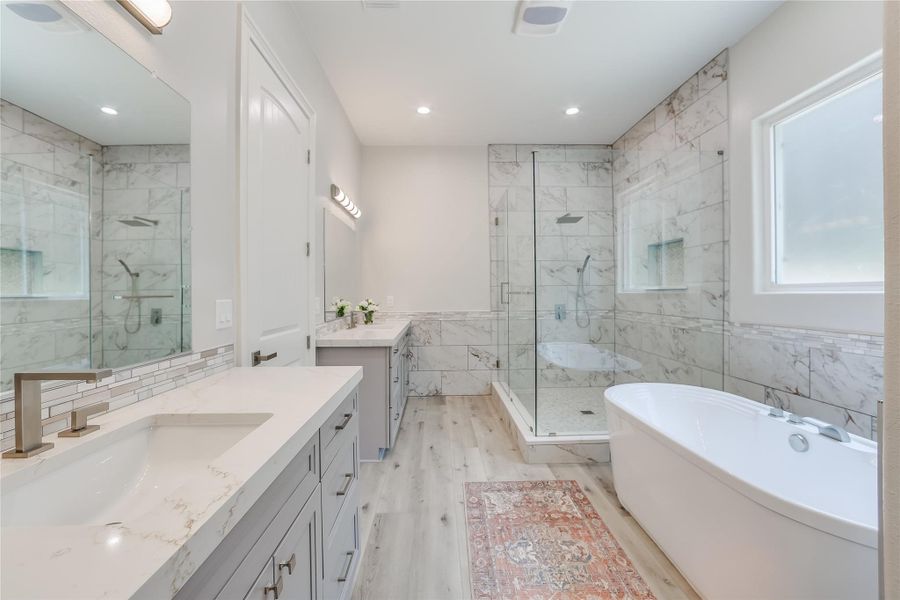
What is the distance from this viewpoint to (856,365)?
167 centimetres

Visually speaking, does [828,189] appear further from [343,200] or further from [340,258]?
[340,258]

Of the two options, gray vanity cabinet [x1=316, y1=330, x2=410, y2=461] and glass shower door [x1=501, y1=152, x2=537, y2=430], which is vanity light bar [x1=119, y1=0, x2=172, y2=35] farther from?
glass shower door [x1=501, y1=152, x2=537, y2=430]

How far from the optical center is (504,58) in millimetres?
2480

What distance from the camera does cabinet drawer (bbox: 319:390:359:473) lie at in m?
1.02

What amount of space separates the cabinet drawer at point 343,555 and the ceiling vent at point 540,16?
2599 mm

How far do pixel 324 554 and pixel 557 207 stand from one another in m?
2.98

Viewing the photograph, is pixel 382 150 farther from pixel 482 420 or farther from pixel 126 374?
pixel 126 374

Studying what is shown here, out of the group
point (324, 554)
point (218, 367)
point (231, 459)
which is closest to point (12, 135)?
point (231, 459)

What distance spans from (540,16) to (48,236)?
2.43 m

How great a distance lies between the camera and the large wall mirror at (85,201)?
698mm

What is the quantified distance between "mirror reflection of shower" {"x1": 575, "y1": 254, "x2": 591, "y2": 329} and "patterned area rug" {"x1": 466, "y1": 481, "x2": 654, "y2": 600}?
1481 mm

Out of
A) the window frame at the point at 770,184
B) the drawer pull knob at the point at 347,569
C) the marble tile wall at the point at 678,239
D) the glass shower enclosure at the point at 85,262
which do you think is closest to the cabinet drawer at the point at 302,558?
the drawer pull knob at the point at 347,569

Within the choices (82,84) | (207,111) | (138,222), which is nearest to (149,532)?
(138,222)

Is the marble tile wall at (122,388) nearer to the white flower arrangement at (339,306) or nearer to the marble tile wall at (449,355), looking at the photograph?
the white flower arrangement at (339,306)
